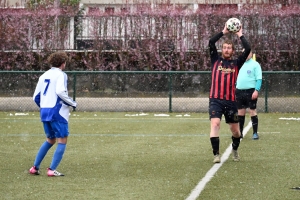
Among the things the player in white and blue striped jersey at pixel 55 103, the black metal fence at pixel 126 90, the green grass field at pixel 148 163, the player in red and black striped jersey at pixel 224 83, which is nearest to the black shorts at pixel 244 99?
the green grass field at pixel 148 163

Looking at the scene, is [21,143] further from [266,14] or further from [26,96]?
[266,14]

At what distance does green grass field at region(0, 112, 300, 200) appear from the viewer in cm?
899

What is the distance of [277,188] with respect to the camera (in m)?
9.22

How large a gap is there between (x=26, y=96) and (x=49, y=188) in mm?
15532

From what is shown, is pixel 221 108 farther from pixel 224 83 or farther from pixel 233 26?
pixel 233 26

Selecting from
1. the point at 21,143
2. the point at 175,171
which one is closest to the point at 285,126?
the point at 21,143

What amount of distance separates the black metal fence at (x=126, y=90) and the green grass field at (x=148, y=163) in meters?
4.23

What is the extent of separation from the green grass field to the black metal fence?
13.9 feet

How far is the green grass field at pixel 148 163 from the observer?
8.99 m

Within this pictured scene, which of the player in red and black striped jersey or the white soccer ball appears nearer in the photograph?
the player in red and black striped jersey

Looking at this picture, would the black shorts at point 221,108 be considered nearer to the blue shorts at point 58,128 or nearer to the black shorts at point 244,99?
the blue shorts at point 58,128

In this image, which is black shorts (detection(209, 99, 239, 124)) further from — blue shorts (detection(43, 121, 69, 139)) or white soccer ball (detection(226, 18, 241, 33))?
blue shorts (detection(43, 121, 69, 139))

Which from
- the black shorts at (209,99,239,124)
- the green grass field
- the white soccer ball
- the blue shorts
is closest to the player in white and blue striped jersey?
the blue shorts

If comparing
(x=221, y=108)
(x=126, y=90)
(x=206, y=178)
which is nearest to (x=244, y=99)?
(x=221, y=108)
